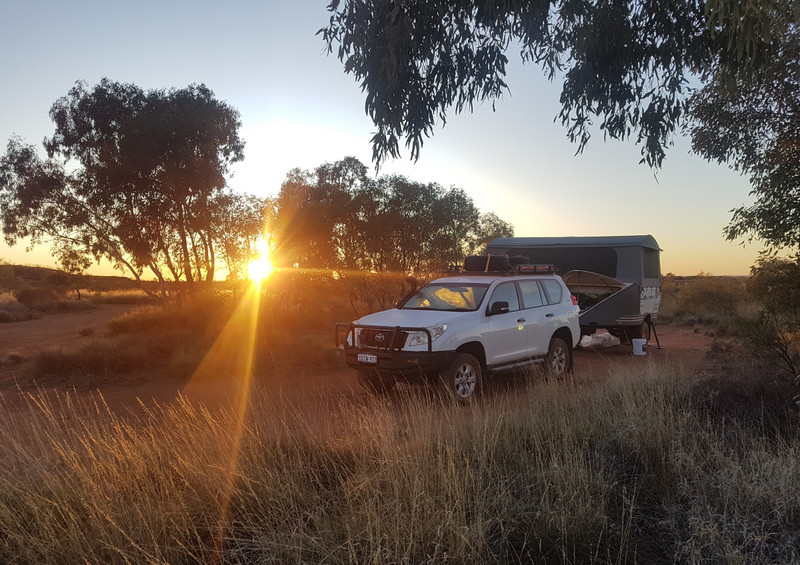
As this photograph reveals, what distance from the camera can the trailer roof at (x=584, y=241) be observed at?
49.0 feet

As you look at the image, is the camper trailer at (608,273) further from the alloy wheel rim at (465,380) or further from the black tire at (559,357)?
the alloy wheel rim at (465,380)

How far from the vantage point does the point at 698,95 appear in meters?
11.2

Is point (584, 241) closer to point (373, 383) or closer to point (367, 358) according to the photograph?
point (373, 383)

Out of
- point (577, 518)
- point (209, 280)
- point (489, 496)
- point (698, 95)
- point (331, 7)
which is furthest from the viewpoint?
point (209, 280)

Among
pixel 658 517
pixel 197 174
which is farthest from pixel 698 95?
pixel 197 174

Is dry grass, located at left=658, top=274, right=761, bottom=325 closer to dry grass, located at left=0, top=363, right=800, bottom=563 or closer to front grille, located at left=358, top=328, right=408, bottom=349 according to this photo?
front grille, located at left=358, top=328, right=408, bottom=349

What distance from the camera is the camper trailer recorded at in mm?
13469

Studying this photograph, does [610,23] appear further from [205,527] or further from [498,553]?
[205,527]

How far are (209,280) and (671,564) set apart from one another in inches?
631

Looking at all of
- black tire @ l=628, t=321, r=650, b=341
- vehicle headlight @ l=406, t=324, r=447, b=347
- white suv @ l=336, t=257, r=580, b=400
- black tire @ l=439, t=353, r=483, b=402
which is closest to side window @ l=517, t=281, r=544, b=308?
white suv @ l=336, t=257, r=580, b=400

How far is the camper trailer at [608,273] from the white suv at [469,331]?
3039 millimetres

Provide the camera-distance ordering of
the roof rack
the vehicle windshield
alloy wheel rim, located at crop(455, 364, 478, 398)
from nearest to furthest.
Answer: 1. alloy wheel rim, located at crop(455, 364, 478, 398)
2. the vehicle windshield
3. the roof rack

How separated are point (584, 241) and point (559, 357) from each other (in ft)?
20.3

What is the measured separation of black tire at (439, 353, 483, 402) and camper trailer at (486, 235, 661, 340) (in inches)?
221
